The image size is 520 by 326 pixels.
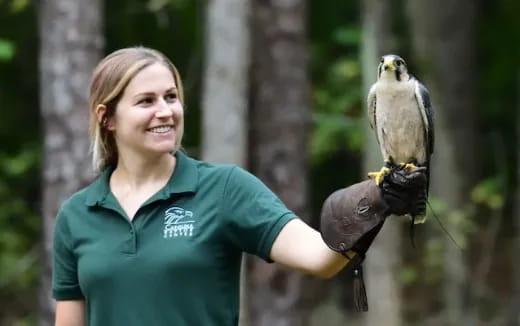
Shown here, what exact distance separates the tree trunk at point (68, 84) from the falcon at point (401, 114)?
12.5 ft

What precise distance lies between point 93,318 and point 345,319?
9.16 metres

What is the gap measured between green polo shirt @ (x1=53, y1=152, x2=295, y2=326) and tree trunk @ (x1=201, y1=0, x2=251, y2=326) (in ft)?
14.9

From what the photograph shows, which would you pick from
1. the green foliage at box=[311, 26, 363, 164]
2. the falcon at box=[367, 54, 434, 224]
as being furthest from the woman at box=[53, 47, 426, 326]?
the green foliage at box=[311, 26, 363, 164]

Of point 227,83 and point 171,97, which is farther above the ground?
point 171,97

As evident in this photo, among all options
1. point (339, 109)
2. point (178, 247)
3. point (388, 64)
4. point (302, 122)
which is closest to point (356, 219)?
point (178, 247)

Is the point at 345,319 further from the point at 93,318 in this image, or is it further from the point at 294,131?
the point at 93,318

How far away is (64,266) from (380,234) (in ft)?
18.4

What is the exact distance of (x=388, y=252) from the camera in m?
9.09

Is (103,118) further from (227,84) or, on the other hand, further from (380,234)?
(380,234)

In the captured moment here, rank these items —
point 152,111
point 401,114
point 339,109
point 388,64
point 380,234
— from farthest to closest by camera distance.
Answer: point 339,109, point 380,234, point 401,114, point 388,64, point 152,111

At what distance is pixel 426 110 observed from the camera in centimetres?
418

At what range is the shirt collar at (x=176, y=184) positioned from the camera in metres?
3.27

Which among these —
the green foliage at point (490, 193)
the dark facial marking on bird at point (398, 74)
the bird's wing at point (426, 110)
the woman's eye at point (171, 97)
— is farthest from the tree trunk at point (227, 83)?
the woman's eye at point (171, 97)

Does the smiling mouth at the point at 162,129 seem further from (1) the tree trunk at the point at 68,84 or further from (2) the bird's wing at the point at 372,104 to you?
(1) the tree trunk at the point at 68,84
